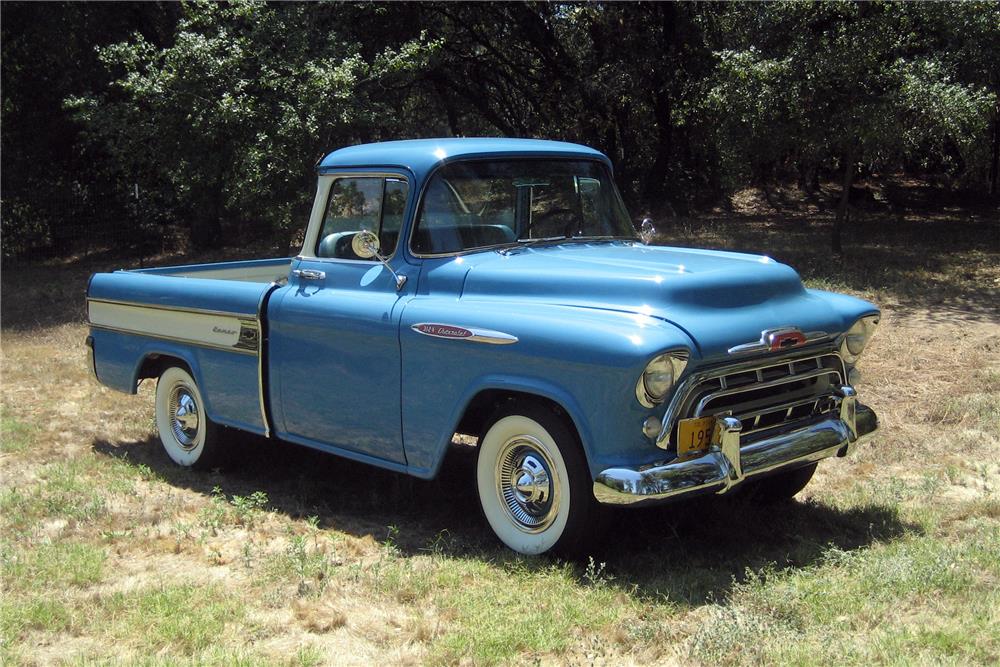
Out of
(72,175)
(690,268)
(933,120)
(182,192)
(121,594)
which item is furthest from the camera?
(72,175)

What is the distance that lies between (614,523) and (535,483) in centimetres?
76

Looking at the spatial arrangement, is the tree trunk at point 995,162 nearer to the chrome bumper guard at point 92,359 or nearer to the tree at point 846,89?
the tree at point 846,89

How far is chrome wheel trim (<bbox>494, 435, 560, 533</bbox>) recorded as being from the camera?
172 inches

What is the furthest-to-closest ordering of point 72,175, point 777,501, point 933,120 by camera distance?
point 72,175, point 933,120, point 777,501

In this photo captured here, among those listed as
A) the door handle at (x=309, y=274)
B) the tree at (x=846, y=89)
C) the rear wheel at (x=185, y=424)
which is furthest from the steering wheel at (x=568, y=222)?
the tree at (x=846, y=89)

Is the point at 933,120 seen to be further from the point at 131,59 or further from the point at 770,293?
the point at 131,59

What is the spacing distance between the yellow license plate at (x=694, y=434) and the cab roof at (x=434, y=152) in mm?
1908

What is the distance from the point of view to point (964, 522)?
4.80m

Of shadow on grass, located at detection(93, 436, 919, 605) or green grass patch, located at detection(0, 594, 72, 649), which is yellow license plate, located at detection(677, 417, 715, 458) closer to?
shadow on grass, located at detection(93, 436, 919, 605)

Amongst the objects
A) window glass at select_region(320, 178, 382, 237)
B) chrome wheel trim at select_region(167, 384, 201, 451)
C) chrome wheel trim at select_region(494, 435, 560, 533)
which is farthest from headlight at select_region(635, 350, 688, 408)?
chrome wheel trim at select_region(167, 384, 201, 451)

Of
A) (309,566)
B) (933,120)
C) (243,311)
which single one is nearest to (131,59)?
(243,311)

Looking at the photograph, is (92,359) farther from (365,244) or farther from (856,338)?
Answer: (856,338)

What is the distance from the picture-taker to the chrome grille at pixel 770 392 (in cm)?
414

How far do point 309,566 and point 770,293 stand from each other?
2.42m
